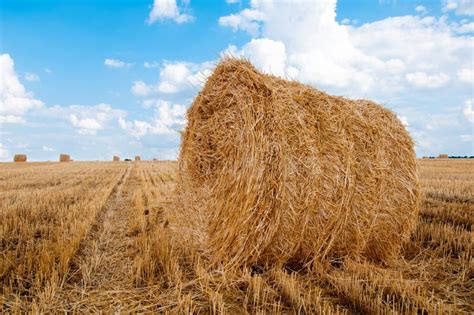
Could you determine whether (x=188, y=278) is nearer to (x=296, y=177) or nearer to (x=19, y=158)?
(x=296, y=177)

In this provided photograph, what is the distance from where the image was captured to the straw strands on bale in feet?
11.2

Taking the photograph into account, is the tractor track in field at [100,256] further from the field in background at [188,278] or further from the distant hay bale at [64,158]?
the distant hay bale at [64,158]

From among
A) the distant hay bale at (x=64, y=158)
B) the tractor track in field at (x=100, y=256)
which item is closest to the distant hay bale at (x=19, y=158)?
the distant hay bale at (x=64, y=158)

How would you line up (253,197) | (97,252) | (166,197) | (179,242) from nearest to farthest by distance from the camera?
1. (253,197)
2. (97,252)
3. (179,242)
4. (166,197)

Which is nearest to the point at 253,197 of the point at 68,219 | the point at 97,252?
the point at 97,252

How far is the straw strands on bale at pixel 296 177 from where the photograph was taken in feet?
11.2

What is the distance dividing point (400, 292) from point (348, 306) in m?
0.50

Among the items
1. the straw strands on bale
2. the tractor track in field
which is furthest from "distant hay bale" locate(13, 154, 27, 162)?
the straw strands on bale

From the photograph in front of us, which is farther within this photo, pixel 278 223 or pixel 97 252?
pixel 97 252

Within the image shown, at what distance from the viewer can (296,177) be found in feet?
11.3

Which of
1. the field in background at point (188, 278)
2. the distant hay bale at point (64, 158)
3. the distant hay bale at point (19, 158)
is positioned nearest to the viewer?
the field in background at point (188, 278)

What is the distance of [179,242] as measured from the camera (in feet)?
14.4

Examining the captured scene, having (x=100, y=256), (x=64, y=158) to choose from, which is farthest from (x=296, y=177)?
(x=64, y=158)

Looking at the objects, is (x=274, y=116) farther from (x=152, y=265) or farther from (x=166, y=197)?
(x=166, y=197)
